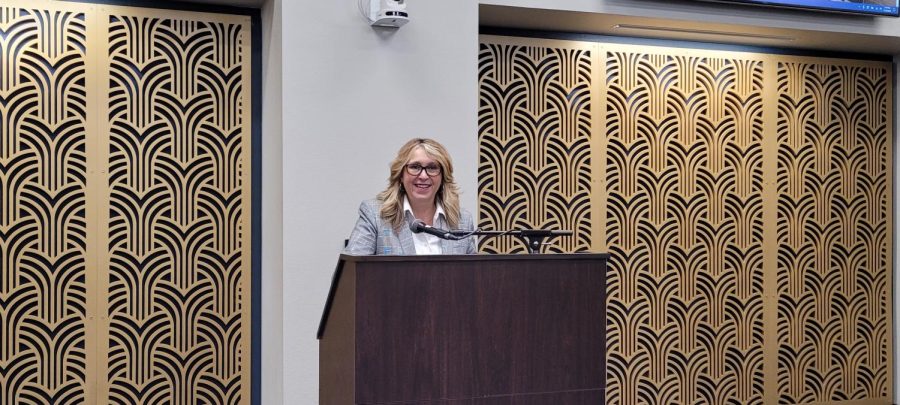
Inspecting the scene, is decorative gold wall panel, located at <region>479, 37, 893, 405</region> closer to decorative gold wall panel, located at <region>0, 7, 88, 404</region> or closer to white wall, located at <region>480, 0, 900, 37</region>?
white wall, located at <region>480, 0, 900, 37</region>

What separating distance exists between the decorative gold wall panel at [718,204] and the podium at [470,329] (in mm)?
2685

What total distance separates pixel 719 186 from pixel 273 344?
10.0 feet

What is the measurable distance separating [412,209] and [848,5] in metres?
3.33

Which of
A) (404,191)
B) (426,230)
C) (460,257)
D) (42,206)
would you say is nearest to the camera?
(460,257)

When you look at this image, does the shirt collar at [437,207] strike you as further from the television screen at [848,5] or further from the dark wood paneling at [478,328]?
the television screen at [848,5]

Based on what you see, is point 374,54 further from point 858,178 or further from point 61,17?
point 858,178

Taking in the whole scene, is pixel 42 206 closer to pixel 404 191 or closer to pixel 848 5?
pixel 404 191

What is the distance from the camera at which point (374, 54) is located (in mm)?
4719

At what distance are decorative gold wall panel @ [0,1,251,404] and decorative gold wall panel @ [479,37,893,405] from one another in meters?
1.54

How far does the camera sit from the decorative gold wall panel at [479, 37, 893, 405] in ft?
18.6

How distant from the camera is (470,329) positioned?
2.71 metres

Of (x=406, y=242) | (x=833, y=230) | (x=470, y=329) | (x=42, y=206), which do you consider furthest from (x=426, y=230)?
(x=833, y=230)

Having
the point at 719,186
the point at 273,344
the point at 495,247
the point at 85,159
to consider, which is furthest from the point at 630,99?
the point at 85,159

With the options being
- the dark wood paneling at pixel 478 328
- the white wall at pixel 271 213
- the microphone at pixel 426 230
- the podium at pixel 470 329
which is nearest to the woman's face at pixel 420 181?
the microphone at pixel 426 230
